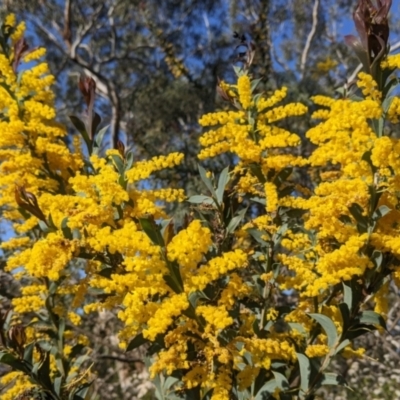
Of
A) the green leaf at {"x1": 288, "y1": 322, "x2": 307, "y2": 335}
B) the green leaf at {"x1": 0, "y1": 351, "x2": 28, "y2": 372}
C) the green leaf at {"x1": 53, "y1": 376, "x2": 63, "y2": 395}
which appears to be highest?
the green leaf at {"x1": 0, "y1": 351, "x2": 28, "y2": 372}

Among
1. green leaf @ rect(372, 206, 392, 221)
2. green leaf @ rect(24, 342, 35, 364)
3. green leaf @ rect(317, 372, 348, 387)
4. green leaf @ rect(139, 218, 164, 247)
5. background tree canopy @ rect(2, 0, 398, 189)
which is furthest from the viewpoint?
background tree canopy @ rect(2, 0, 398, 189)

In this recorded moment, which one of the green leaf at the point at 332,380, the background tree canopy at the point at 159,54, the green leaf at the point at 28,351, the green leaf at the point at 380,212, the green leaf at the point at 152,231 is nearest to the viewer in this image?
the green leaf at the point at 152,231

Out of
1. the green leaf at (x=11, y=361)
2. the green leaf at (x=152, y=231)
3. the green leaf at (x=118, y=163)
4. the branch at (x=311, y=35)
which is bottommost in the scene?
the green leaf at (x=11, y=361)

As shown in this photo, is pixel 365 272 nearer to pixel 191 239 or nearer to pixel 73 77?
pixel 191 239

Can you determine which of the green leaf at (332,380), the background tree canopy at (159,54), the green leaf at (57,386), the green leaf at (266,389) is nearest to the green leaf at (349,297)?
the green leaf at (332,380)

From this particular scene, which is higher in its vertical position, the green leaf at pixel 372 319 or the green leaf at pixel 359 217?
the green leaf at pixel 359 217

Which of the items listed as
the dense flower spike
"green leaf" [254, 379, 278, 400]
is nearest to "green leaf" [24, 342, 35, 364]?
the dense flower spike

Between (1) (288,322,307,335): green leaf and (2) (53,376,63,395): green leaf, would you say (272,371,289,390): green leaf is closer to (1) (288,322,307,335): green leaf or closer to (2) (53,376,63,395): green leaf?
(1) (288,322,307,335): green leaf

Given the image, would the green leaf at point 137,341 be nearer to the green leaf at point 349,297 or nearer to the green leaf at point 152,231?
the green leaf at point 152,231

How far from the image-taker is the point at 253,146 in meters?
1.71

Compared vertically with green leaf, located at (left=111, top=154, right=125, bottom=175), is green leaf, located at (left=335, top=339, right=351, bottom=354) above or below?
below

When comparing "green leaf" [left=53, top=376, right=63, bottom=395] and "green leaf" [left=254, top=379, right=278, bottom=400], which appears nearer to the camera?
"green leaf" [left=254, top=379, right=278, bottom=400]

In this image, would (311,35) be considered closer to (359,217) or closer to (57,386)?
(359,217)

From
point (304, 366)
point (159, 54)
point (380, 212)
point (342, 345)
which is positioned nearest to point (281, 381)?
point (304, 366)
